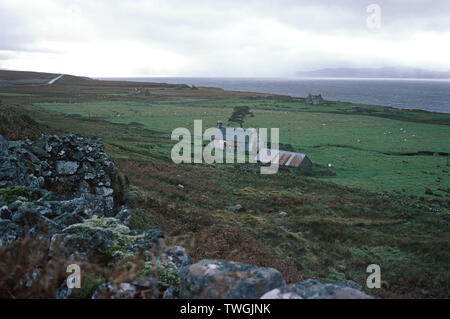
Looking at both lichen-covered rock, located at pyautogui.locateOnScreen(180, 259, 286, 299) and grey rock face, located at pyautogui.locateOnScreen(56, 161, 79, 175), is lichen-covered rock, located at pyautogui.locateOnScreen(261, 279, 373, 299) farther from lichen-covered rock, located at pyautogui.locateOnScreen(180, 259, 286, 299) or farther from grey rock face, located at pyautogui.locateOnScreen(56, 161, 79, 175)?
grey rock face, located at pyautogui.locateOnScreen(56, 161, 79, 175)

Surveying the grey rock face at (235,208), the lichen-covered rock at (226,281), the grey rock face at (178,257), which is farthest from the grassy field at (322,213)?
the lichen-covered rock at (226,281)

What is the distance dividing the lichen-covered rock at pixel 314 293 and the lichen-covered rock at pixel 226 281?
0.23m

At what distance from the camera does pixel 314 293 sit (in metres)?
4.78

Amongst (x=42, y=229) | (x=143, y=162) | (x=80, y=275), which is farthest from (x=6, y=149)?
(x=143, y=162)

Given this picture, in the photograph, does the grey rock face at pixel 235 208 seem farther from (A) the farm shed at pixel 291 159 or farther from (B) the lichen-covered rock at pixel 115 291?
(A) the farm shed at pixel 291 159

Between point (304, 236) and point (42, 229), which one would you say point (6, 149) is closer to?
point (42, 229)

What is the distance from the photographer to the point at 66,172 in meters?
13.4

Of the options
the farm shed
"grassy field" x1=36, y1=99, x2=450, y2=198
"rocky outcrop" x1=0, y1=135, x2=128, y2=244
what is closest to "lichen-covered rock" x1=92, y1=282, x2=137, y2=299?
"rocky outcrop" x1=0, y1=135, x2=128, y2=244

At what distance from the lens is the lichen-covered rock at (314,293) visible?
15.4ft

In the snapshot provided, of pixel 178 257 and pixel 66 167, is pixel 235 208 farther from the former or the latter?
pixel 178 257

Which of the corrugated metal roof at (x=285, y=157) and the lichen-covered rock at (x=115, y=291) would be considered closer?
Answer: the lichen-covered rock at (x=115, y=291)

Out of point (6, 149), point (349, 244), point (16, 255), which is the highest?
point (6, 149)

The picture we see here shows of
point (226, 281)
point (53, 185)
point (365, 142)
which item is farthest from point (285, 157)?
point (226, 281)

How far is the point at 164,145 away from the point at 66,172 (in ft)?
123
